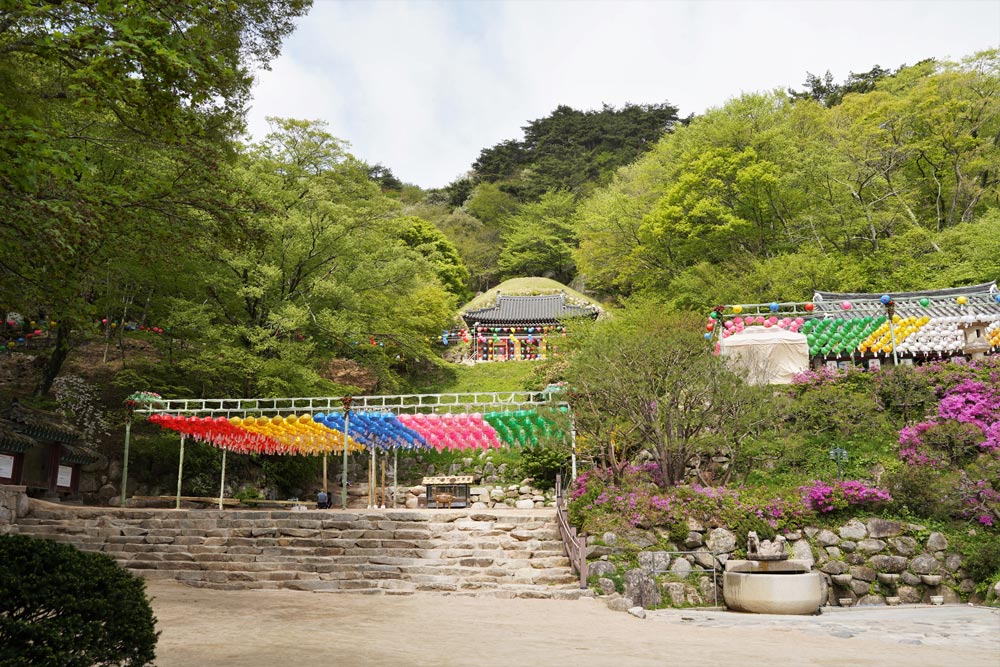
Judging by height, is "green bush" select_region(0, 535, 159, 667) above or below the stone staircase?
above

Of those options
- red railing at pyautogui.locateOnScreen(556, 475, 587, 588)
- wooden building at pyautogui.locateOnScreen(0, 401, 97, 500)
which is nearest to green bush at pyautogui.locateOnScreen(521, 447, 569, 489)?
red railing at pyautogui.locateOnScreen(556, 475, 587, 588)

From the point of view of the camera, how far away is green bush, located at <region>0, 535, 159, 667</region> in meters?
3.86

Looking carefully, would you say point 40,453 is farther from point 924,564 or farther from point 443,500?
point 924,564

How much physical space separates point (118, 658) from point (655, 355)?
10.7 metres

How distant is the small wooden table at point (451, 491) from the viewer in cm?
1811

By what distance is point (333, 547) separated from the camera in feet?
40.4

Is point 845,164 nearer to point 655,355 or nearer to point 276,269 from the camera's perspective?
point 655,355

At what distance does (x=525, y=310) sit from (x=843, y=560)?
24285 millimetres

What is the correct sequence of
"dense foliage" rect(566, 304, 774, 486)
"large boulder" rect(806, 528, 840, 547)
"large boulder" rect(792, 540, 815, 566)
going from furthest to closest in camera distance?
"dense foliage" rect(566, 304, 774, 486) → "large boulder" rect(806, 528, 840, 547) → "large boulder" rect(792, 540, 815, 566)

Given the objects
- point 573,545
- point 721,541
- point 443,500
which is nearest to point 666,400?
point 721,541

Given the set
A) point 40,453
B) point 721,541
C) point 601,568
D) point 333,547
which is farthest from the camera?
point 40,453

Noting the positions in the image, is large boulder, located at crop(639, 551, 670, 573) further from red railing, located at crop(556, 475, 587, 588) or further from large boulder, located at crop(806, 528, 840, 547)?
large boulder, located at crop(806, 528, 840, 547)

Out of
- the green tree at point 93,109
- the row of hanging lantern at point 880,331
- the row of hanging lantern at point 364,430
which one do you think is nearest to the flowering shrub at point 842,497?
the row of hanging lantern at point 364,430

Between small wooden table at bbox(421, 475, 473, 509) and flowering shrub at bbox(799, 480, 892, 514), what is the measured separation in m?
8.94
